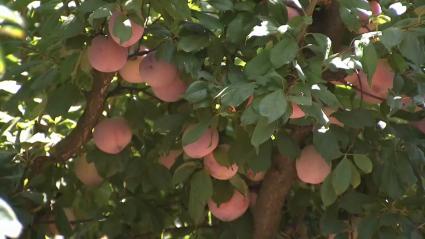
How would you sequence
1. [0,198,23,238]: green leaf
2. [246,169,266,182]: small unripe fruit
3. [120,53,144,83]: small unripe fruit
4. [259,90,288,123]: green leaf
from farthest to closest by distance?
[246,169,266,182]: small unripe fruit < [120,53,144,83]: small unripe fruit < [259,90,288,123]: green leaf < [0,198,23,238]: green leaf

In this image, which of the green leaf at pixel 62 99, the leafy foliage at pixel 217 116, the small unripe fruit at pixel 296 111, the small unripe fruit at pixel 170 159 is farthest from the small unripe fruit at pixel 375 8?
the green leaf at pixel 62 99

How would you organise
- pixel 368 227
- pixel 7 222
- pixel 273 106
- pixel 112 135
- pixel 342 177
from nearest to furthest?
pixel 7 222, pixel 273 106, pixel 342 177, pixel 368 227, pixel 112 135

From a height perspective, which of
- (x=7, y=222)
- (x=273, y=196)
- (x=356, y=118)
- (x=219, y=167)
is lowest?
(x=273, y=196)

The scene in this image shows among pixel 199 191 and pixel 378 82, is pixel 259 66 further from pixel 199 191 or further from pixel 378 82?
pixel 199 191

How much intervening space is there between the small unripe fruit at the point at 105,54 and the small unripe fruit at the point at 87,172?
1.37ft

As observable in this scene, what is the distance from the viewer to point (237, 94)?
133cm

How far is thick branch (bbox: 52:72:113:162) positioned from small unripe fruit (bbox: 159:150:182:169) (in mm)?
196

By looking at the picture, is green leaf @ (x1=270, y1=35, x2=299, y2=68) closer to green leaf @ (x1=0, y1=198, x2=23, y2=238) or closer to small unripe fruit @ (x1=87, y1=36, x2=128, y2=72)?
small unripe fruit @ (x1=87, y1=36, x2=128, y2=72)

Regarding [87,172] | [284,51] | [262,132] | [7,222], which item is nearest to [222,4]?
[284,51]

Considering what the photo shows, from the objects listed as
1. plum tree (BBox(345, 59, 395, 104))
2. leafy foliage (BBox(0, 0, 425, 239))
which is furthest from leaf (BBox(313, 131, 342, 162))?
plum tree (BBox(345, 59, 395, 104))

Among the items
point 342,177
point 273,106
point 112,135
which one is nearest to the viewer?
point 273,106

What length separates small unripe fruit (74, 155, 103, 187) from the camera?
201cm

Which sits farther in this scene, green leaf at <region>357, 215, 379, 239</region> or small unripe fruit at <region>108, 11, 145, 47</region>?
green leaf at <region>357, 215, 379, 239</region>

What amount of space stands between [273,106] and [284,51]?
0.17 meters
